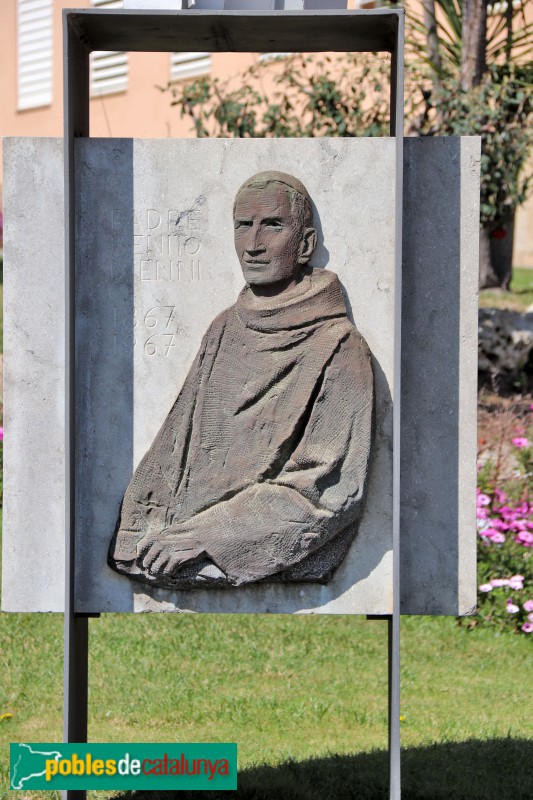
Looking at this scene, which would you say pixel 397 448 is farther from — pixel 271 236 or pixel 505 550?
pixel 505 550

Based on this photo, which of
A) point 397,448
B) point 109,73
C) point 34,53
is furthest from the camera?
point 34,53

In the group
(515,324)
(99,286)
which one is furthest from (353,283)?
(515,324)

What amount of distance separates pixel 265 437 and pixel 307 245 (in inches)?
25.0

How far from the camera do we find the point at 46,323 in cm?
421

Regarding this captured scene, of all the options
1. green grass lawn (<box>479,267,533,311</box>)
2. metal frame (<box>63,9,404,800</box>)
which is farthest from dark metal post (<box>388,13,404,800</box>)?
green grass lawn (<box>479,267,533,311</box>)

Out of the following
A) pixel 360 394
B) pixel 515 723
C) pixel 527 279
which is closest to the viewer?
pixel 360 394

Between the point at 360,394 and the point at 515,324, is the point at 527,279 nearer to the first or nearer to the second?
the point at 515,324

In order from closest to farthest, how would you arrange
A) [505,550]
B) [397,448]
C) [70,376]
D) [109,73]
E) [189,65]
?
[397,448] < [70,376] < [505,550] < [189,65] < [109,73]

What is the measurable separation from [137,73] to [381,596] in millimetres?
13839

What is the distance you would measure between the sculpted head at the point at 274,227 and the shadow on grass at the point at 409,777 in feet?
6.83
